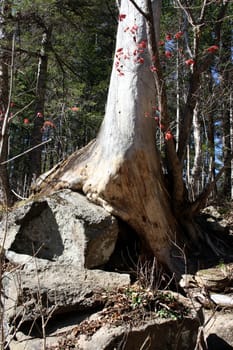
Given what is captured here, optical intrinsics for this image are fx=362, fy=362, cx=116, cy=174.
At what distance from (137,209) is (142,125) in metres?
1.22

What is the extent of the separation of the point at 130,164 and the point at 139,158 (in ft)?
0.57

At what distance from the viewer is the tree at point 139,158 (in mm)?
4957

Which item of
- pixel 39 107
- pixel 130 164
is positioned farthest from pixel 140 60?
pixel 39 107

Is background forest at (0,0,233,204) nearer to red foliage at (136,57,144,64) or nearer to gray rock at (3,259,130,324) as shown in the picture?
red foliage at (136,57,144,64)

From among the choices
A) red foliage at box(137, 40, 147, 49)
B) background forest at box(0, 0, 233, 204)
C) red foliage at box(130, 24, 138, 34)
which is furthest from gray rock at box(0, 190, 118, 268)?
red foliage at box(130, 24, 138, 34)

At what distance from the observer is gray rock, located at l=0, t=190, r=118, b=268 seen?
475cm

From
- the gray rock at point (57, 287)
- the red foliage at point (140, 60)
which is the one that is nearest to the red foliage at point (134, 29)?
the red foliage at point (140, 60)

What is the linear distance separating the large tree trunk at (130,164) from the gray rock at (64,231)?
24cm

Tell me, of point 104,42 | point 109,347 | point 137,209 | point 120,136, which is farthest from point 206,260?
point 104,42

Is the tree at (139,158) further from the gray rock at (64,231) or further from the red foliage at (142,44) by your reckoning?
the gray rock at (64,231)

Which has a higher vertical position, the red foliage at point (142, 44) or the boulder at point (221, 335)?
the red foliage at point (142, 44)

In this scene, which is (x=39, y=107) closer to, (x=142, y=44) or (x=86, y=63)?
(x=142, y=44)

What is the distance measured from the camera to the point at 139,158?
5.06 metres

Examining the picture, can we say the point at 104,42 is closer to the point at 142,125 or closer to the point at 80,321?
the point at 142,125
